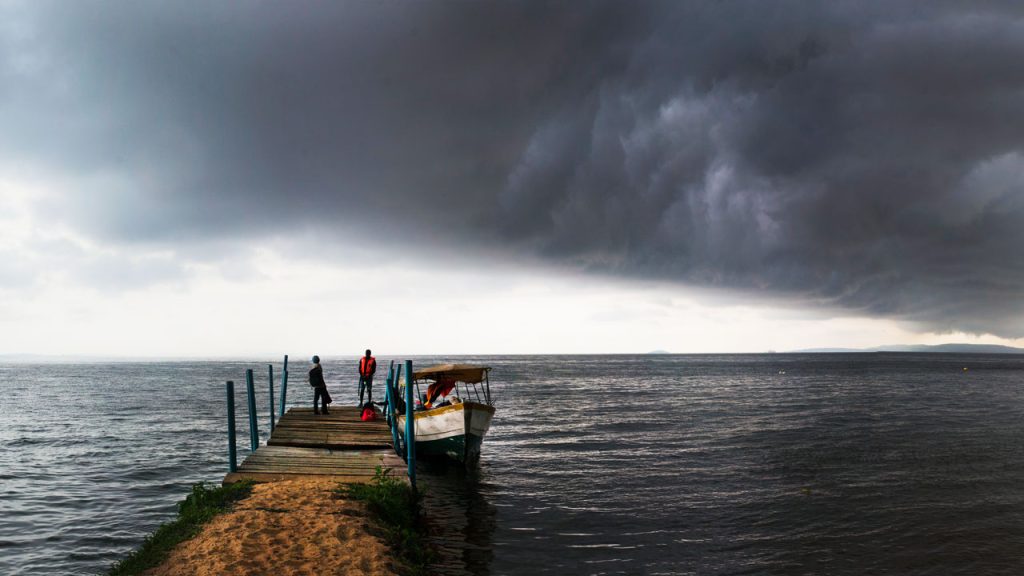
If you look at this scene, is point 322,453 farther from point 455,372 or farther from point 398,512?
point 455,372

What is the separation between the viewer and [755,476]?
73.0 ft

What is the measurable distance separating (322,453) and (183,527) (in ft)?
19.4

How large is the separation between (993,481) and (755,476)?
8338 millimetres

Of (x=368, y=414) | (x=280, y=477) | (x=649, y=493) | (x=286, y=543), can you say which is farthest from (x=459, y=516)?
(x=368, y=414)

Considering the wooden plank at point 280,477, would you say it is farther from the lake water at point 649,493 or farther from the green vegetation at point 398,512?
the lake water at point 649,493

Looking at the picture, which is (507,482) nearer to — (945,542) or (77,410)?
(945,542)

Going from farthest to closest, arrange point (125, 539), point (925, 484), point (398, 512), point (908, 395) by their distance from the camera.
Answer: point (908, 395)
point (925, 484)
point (125, 539)
point (398, 512)

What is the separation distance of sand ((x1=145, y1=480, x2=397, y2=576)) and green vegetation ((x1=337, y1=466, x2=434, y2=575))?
1.22 feet

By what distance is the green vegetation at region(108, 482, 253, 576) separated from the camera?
29.9ft

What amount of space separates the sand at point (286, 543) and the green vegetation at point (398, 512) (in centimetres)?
37

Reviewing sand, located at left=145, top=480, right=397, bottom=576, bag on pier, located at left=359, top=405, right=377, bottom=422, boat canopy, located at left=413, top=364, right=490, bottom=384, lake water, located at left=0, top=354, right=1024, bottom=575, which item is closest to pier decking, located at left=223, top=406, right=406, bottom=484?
bag on pier, located at left=359, top=405, right=377, bottom=422

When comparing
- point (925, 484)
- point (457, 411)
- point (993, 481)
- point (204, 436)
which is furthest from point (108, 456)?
point (993, 481)

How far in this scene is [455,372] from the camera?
80.8 ft

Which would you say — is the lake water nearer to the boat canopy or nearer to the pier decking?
the pier decking
